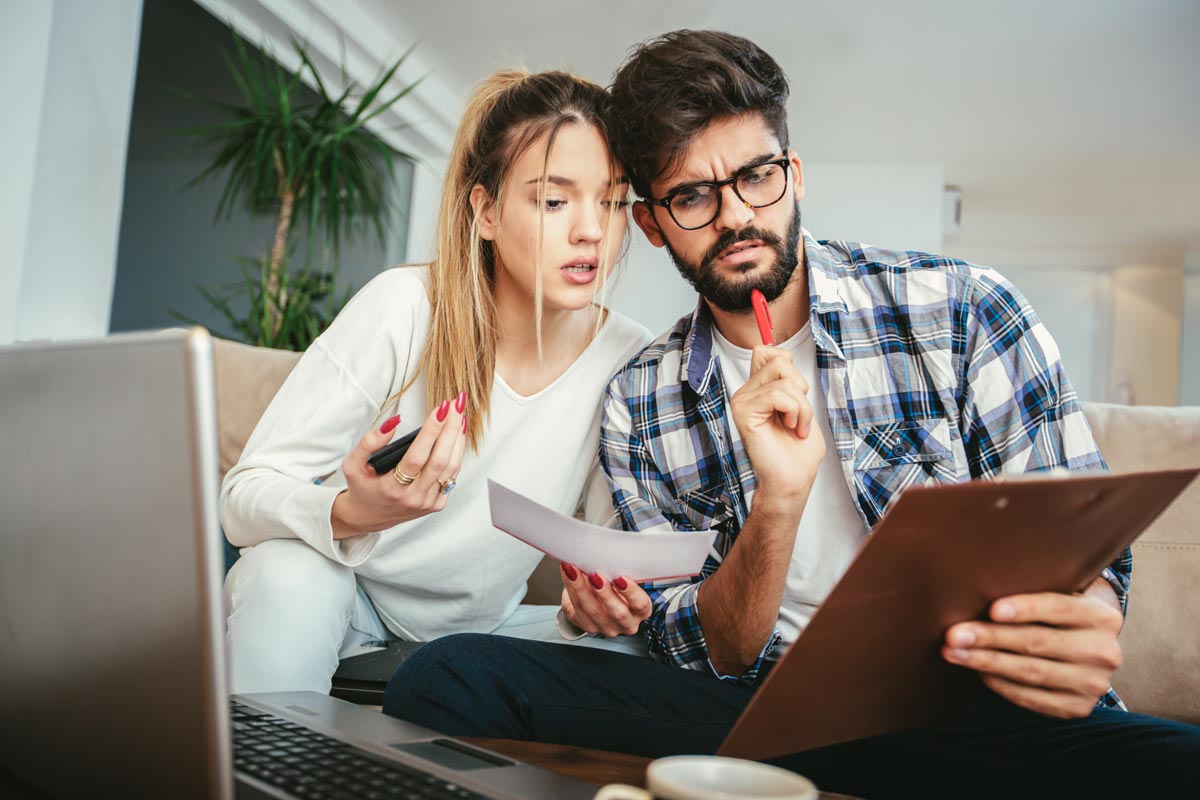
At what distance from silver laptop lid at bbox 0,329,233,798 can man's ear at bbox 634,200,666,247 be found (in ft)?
3.68

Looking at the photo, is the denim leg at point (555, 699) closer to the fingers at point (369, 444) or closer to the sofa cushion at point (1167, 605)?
the fingers at point (369, 444)

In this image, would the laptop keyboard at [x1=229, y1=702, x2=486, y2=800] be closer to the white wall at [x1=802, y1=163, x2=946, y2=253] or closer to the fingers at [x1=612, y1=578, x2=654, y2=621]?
the fingers at [x1=612, y1=578, x2=654, y2=621]

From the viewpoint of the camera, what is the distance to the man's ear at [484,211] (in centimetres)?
161

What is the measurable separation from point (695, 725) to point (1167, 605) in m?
0.95

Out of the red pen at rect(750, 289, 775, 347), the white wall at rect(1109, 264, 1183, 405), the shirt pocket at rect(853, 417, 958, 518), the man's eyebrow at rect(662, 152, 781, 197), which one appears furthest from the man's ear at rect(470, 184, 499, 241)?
the white wall at rect(1109, 264, 1183, 405)

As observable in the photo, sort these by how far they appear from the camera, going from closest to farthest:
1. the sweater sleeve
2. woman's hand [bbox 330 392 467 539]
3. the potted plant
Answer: woman's hand [bbox 330 392 467 539] → the sweater sleeve → the potted plant

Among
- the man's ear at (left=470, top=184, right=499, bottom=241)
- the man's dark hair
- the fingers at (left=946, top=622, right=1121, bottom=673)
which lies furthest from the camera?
the man's ear at (left=470, top=184, right=499, bottom=241)

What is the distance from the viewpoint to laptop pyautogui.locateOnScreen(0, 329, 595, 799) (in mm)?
422

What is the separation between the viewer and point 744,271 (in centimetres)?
143

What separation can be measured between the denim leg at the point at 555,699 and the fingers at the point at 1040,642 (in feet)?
1.37

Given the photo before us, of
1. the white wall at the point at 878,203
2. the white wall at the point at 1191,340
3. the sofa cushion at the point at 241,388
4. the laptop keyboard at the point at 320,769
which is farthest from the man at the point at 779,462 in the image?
the white wall at the point at 1191,340

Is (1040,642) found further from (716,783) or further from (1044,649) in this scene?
(716,783)

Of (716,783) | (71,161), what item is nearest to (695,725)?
(716,783)

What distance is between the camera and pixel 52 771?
0.54 metres
